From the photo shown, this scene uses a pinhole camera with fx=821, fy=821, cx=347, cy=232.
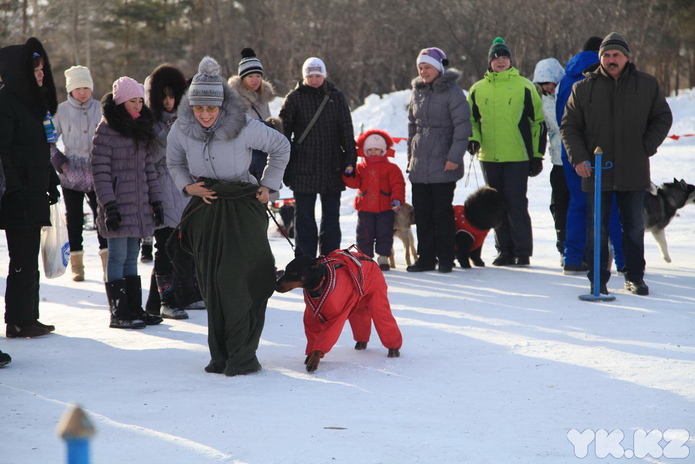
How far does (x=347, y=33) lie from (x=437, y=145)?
23.5 m

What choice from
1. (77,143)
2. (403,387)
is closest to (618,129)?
(403,387)

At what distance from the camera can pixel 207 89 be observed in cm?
438

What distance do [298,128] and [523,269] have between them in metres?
2.53

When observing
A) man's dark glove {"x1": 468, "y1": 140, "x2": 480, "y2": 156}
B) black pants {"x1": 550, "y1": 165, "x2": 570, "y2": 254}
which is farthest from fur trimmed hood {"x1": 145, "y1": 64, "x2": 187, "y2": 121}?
black pants {"x1": 550, "y1": 165, "x2": 570, "y2": 254}

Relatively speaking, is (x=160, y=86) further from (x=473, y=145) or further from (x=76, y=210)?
(x=473, y=145)

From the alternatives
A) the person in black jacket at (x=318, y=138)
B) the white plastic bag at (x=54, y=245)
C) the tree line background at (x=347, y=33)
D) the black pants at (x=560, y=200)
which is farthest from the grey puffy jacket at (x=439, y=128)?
the tree line background at (x=347, y=33)

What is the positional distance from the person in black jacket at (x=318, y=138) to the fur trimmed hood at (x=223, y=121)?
9.13 feet

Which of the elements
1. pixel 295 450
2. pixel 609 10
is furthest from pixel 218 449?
pixel 609 10

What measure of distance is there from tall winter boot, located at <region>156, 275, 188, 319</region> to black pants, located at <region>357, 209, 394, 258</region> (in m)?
2.21

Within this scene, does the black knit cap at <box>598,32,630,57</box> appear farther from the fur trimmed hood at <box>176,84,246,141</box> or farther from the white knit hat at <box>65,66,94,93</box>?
the white knit hat at <box>65,66,94,93</box>

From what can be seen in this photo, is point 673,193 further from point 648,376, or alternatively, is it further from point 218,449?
point 218,449

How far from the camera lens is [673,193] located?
8023 mm

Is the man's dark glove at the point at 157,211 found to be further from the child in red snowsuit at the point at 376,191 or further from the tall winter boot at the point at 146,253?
the tall winter boot at the point at 146,253

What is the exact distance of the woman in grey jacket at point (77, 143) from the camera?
7035 millimetres
